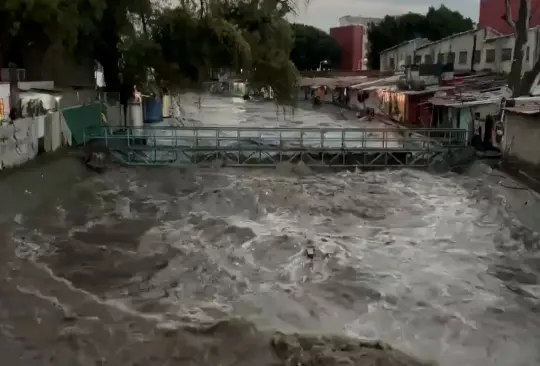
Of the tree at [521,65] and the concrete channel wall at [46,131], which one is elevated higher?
the tree at [521,65]

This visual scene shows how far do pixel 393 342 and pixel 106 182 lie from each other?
13.5 m

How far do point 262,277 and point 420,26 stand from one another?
152ft

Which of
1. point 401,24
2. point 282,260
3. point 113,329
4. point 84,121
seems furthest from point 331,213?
point 401,24

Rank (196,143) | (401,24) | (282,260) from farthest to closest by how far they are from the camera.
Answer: (401,24) < (196,143) < (282,260)

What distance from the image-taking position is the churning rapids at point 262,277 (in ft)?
30.2

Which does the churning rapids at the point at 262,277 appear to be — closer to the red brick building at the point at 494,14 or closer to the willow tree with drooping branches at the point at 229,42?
the willow tree with drooping branches at the point at 229,42

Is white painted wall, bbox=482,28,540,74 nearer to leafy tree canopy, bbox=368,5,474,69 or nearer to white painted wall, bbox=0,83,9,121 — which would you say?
white painted wall, bbox=0,83,9,121

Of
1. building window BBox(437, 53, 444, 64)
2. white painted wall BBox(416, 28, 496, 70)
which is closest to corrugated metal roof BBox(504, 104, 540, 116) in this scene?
white painted wall BBox(416, 28, 496, 70)

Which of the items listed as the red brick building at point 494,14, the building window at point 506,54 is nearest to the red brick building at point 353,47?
the red brick building at point 494,14

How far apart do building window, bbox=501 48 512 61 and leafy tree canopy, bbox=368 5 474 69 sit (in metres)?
23.4

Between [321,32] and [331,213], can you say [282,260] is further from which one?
[321,32]

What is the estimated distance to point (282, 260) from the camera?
1328 centimetres

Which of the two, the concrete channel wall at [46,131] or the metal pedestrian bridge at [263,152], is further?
the metal pedestrian bridge at [263,152]

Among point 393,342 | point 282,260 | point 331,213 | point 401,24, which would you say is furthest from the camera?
point 401,24
